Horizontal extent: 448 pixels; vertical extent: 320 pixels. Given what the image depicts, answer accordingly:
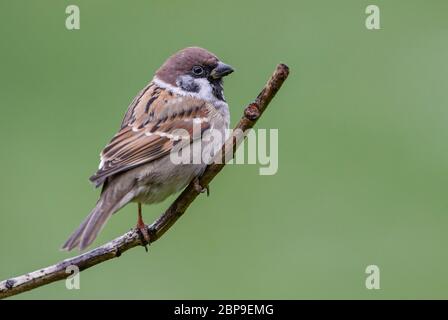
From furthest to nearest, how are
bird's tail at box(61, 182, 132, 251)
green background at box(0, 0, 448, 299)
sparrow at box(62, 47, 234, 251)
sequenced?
green background at box(0, 0, 448, 299)
sparrow at box(62, 47, 234, 251)
bird's tail at box(61, 182, 132, 251)

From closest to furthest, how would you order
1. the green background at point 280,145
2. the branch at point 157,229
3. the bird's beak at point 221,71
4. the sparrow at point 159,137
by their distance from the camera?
the branch at point 157,229
the sparrow at point 159,137
the bird's beak at point 221,71
the green background at point 280,145

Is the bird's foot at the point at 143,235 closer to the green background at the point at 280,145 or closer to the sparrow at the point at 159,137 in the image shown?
the sparrow at the point at 159,137

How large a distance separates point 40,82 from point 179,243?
1696mm

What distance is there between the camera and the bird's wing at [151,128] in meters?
4.19

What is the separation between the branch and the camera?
349 cm

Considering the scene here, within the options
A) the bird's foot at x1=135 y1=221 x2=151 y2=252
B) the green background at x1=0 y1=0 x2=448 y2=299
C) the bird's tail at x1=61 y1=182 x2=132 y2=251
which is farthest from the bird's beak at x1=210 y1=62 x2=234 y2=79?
the green background at x1=0 y1=0 x2=448 y2=299

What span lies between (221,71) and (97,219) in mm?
974

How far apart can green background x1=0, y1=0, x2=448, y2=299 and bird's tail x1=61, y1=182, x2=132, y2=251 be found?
1.22 m

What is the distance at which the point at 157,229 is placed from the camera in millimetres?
3943

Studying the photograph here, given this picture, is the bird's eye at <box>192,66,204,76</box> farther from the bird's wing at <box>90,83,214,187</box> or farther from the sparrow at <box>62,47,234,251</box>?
the bird's wing at <box>90,83,214,187</box>

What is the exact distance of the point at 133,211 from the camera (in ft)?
20.3

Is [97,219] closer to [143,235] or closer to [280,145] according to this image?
[143,235]

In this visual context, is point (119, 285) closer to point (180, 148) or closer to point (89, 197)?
point (89, 197)

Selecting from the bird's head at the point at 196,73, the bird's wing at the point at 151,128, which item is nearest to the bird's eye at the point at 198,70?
the bird's head at the point at 196,73
